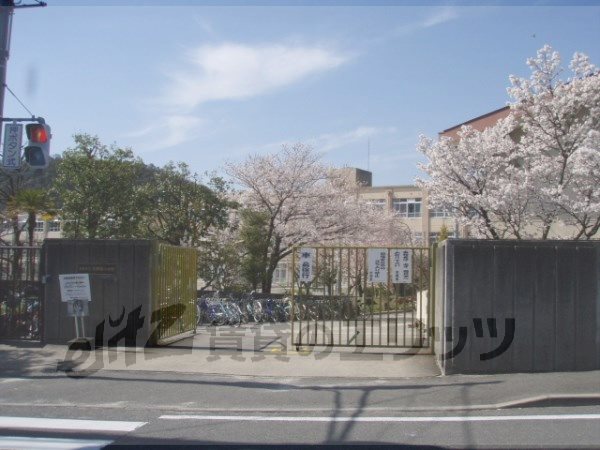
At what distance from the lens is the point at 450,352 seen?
10.6 m

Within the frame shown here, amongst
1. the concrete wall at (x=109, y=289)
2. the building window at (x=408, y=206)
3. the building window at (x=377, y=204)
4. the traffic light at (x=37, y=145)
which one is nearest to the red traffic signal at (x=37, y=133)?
the traffic light at (x=37, y=145)

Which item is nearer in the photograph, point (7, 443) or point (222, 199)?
point (7, 443)

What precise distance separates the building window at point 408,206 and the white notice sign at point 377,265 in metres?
46.9

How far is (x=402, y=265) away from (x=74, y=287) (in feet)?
20.6

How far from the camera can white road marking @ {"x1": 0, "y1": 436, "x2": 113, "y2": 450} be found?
6691mm

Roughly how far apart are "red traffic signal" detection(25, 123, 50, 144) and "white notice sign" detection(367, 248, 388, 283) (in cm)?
596

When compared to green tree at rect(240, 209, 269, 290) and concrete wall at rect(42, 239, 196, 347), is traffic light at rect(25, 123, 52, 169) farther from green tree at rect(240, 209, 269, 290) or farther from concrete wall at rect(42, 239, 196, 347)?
green tree at rect(240, 209, 269, 290)

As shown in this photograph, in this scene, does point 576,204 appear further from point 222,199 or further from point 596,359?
point 222,199

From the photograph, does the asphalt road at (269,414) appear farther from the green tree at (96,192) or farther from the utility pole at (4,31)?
the green tree at (96,192)

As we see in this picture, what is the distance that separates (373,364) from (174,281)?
4.99 meters

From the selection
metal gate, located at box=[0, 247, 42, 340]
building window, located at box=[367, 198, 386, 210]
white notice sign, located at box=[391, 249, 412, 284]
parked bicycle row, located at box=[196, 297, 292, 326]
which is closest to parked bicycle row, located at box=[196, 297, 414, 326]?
parked bicycle row, located at box=[196, 297, 292, 326]

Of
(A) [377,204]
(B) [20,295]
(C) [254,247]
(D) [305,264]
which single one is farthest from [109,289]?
(A) [377,204]

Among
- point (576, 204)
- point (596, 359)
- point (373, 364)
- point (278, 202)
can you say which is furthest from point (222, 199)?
point (596, 359)

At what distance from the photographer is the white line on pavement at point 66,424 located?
7484mm
